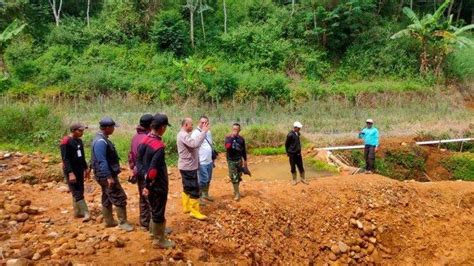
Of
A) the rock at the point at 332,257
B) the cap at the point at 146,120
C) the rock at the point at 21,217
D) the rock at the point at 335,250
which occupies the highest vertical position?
the cap at the point at 146,120

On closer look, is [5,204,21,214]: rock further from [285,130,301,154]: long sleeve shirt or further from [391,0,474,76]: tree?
[391,0,474,76]: tree

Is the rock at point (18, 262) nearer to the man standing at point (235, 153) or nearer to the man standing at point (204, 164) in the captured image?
the man standing at point (204, 164)

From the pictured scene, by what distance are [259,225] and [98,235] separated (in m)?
2.68

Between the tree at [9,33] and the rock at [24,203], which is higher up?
the tree at [9,33]

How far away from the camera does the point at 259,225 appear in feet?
23.7

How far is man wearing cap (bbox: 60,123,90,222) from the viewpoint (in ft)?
20.1

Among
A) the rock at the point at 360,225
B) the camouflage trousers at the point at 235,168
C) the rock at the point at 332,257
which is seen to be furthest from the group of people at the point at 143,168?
the rock at the point at 360,225

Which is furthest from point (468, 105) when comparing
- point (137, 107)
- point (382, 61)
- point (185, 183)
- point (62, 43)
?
point (62, 43)

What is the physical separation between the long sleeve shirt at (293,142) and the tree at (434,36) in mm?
14931

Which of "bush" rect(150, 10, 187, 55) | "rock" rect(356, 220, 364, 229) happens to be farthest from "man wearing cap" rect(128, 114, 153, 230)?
"bush" rect(150, 10, 187, 55)

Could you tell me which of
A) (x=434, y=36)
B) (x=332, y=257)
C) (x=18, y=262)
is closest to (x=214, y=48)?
(x=434, y=36)

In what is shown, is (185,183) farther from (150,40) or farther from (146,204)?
(150,40)

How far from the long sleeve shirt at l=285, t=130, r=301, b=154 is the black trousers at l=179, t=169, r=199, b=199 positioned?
2.81m

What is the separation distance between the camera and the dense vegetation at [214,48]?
A: 69.5 feet
